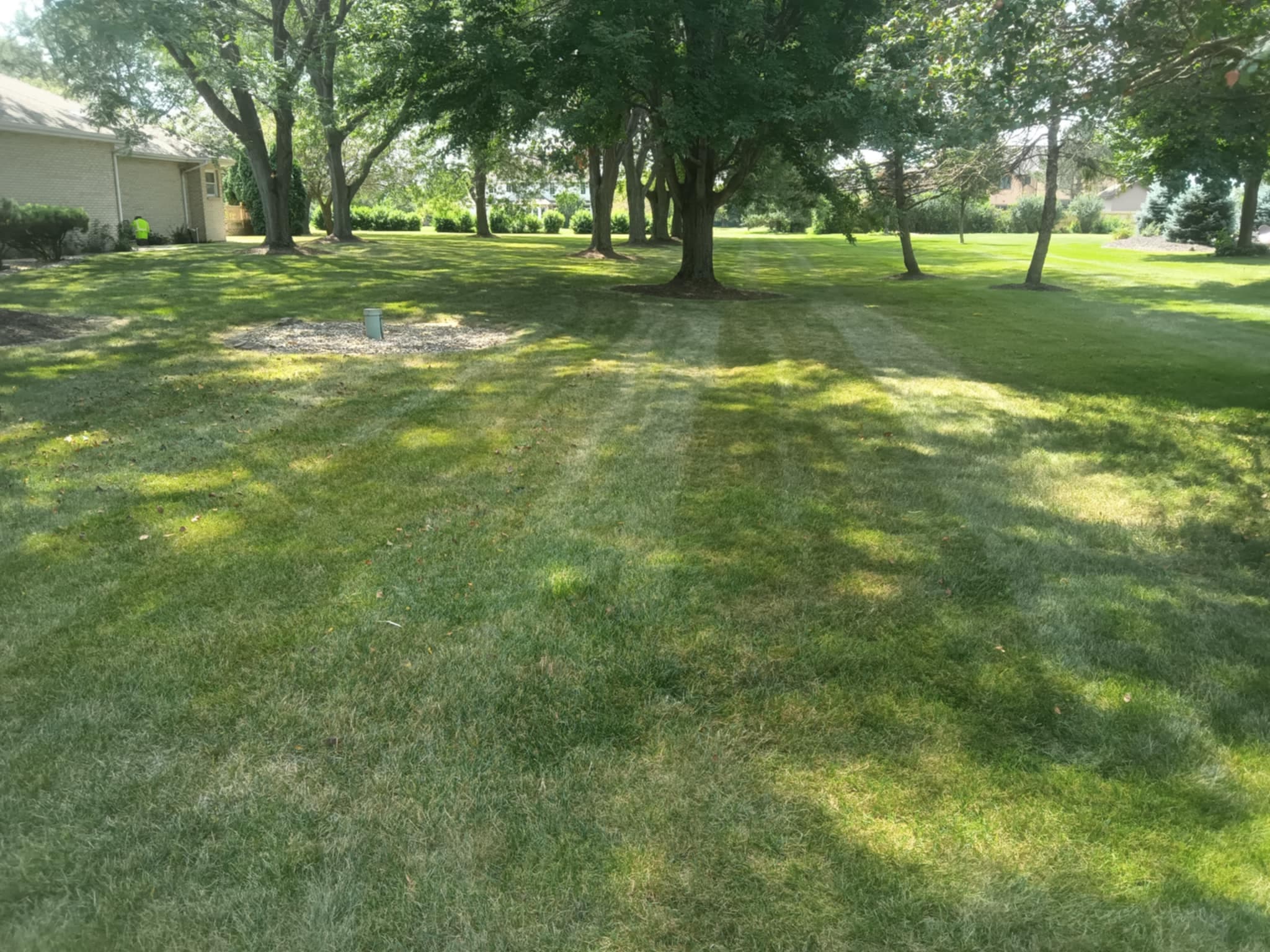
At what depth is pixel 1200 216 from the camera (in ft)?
103

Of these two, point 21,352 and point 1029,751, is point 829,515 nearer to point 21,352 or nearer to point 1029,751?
point 1029,751

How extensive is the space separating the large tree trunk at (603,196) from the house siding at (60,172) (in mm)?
14644

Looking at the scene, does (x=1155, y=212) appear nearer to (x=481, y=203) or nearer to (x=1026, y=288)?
(x=1026, y=288)

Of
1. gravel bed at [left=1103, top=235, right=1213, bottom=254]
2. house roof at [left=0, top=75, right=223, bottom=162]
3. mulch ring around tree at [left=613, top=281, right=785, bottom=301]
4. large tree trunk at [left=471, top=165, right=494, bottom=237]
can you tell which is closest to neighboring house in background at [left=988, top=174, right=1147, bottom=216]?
gravel bed at [left=1103, top=235, right=1213, bottom=254]

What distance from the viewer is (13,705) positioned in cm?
307

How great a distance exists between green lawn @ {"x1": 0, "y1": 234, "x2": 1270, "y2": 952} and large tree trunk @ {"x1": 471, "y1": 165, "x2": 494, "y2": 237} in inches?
1300

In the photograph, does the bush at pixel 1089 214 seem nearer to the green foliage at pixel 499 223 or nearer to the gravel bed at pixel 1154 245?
the gravel bed at pixel 1154 245

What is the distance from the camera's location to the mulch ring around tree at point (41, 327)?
998 centimetres

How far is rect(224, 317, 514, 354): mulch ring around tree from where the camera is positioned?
1012cm

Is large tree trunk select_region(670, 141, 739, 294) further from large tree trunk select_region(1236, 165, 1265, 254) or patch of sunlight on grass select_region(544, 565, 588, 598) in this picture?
large tree trunk select_region(1236, 165, 1265, 254)

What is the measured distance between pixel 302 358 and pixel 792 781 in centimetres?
826

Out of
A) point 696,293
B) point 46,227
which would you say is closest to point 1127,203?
point 696,293

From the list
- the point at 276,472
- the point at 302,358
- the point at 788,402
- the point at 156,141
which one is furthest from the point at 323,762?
the point at 156,141

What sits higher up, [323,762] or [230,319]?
[230,319]
